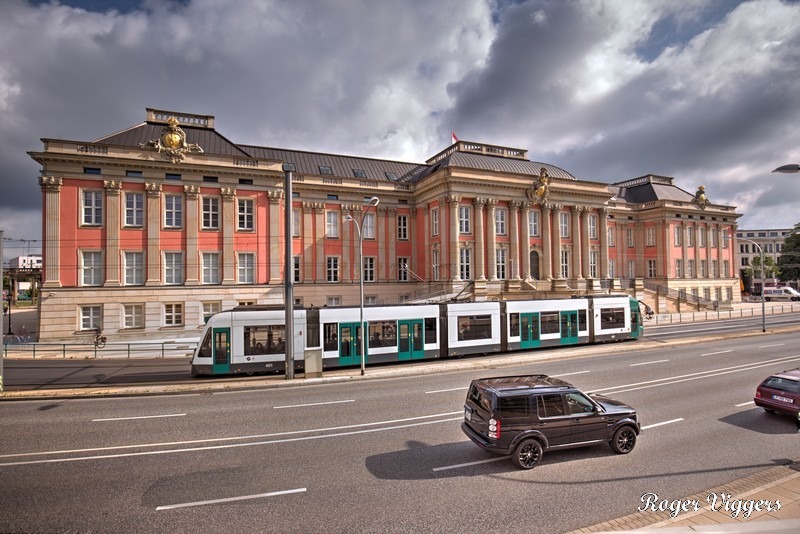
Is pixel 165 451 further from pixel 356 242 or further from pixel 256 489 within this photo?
pixel 356 242

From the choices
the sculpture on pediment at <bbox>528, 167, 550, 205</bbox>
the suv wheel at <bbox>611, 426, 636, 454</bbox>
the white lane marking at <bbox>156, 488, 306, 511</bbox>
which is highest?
the sculpture on pediment at <bbox>528, 167, 550, 205</bbox>

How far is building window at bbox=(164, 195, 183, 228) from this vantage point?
3527 cm

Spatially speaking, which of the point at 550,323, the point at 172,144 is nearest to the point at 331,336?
the point at 550,323

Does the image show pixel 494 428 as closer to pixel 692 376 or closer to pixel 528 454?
pixel 528 454

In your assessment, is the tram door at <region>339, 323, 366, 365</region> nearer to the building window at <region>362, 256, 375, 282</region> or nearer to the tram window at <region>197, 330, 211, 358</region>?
the tram window at <region>197, 330, 211, 358</region>

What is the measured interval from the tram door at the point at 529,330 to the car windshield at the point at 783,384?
13221 millimetres

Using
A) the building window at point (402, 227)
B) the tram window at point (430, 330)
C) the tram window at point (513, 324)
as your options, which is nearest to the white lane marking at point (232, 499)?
the tram window at point (430, 330)

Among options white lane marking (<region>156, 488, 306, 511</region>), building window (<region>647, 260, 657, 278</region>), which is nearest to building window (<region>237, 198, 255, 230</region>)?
white lane marking (<region>156, 488, 306, 511</region>)

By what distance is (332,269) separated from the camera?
1746 inches

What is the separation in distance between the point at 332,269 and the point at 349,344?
2392 cm

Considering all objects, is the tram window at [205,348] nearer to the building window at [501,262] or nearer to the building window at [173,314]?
the building window at [173,314]

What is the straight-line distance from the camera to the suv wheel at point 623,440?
9664mm

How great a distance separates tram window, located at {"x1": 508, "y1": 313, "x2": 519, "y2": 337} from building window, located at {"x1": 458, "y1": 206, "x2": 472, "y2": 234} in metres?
19.2

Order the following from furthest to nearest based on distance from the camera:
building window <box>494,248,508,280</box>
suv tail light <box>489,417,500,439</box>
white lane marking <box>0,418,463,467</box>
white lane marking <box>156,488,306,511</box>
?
1. building window <box>494,248,508,280</box>
2. white lane marking <box>0,418,463,467</box>
3. suv tail light <box>489,417,500,439</box>
4. white lane marking <box>156,488,306,511</box>
